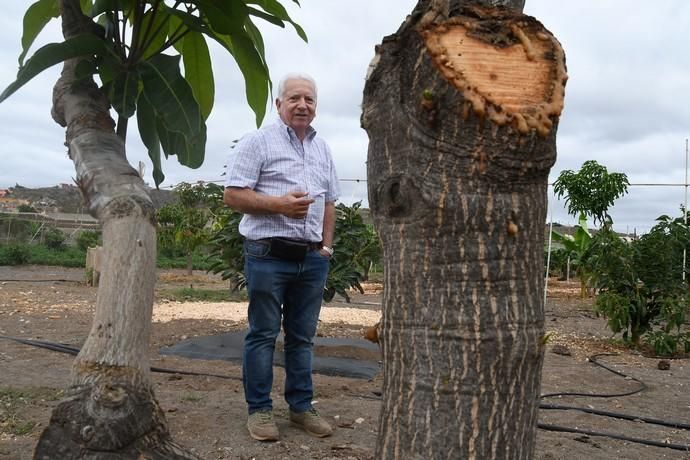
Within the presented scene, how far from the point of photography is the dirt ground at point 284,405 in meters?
2.75

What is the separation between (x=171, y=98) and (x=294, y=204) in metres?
0.64

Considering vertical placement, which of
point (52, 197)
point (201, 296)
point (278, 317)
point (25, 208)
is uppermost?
point (52, 197)

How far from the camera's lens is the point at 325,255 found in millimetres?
2906

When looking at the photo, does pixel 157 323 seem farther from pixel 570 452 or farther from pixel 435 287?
pixel 435 287

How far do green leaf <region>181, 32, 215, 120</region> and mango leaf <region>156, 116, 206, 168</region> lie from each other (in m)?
0.20

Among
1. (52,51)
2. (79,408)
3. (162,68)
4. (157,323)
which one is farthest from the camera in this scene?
(157,323)

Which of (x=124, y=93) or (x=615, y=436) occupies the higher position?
(x=124, y=93)

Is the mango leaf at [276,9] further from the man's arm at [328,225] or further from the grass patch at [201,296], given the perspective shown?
the grass patch at [201,296]

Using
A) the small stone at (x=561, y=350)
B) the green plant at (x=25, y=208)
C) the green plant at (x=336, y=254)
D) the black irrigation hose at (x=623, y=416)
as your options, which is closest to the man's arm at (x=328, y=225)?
the black irrigation hose at (x=623, y=416)

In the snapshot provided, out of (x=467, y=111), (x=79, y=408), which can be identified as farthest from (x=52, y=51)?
(x=467, y=111)

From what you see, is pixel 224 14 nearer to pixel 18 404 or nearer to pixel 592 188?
pixel 18 404

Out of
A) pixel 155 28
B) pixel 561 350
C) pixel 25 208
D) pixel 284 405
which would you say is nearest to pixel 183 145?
pixel 155 28

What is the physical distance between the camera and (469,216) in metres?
1.30

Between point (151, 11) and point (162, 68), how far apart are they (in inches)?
9.8
